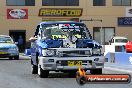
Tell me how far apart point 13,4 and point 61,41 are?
1690 inches

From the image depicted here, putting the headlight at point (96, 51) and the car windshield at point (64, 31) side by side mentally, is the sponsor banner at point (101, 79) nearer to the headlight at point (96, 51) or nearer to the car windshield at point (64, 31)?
the headlight at point (96, 51)

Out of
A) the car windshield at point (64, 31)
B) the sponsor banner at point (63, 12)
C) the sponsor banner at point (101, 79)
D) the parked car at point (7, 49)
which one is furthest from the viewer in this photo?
the sponsor banner at point (63, 12)

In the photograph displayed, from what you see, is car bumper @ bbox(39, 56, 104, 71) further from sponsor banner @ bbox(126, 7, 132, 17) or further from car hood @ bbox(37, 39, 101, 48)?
sponsor banner @ bbox(126, 7, 132, 17)

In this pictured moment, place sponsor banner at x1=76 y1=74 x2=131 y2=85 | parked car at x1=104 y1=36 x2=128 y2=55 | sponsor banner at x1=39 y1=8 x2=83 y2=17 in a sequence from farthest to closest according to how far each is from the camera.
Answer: sponsor banner at x1=39 y1=8 x2=83 y2=17 → parked car at x1=104 y1=36 x2=128 y2=55 → sponsor banner at x1=76 y1=74 x2=131 y2=85

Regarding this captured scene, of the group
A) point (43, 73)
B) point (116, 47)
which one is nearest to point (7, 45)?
point (116, 47)

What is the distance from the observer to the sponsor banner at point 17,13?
186 ft

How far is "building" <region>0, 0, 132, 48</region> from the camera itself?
5706 centimetres

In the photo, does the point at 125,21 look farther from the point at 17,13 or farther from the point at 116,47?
the point at 116,47

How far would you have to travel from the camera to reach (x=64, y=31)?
1616cm

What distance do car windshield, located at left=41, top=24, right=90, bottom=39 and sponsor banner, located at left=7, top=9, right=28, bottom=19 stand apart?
40845 mm

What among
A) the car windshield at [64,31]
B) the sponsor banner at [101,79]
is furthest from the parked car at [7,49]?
the sponsor banner at [101,79]

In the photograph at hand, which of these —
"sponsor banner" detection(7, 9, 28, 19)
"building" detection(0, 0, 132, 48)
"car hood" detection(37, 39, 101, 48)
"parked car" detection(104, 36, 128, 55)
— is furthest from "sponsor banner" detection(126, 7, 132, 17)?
"car hood" detection(37, 39, 101, 48)

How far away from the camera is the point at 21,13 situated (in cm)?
5706

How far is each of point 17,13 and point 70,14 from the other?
6142mm
